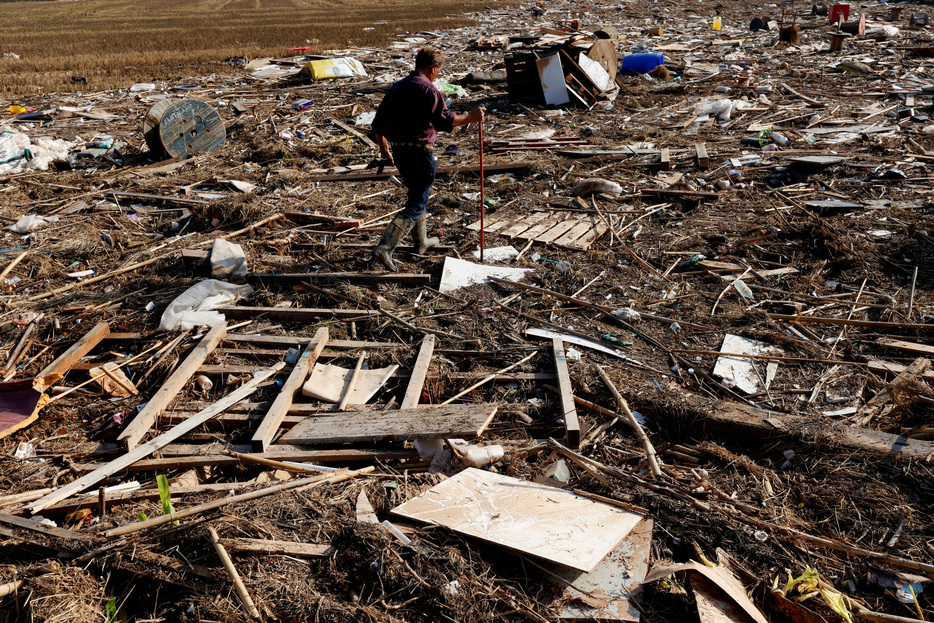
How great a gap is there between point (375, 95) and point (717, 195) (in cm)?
915

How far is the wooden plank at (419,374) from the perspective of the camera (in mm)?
4234

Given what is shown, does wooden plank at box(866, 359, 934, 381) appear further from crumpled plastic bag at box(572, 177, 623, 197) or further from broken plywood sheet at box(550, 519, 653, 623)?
crumpled plastic bag at box(572, 177, 623, 197)

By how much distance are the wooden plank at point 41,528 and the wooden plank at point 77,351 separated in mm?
1340

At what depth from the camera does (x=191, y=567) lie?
299cm

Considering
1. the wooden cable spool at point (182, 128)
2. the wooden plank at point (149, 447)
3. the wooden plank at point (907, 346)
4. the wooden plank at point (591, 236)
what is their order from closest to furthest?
1. the wooden plank at point (149, 447)
2. the wooden plank at point (907, 346)
3. the wooden plank at point (591, 236)
4. the wooden cable spool at point (182, 128)

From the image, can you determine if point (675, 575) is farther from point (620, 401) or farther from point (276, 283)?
point (276, 283)

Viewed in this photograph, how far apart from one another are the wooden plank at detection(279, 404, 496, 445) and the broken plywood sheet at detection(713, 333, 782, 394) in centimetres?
A: 182

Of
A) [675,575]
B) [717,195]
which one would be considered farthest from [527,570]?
[717,195]

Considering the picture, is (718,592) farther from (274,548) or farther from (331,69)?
(331,69)

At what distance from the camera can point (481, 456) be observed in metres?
3.69

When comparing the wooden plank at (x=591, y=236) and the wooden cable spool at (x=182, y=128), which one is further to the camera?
the wooden cable spool at (x=182, y=128)

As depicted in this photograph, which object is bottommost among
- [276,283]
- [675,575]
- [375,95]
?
[675,575]

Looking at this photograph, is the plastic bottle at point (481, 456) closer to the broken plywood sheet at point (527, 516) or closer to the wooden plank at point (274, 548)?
the broken plywood sheet at point (527, 516)

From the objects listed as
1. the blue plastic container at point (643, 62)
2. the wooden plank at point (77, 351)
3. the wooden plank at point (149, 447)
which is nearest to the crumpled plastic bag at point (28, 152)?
the wooden plank at point (77, 351)
